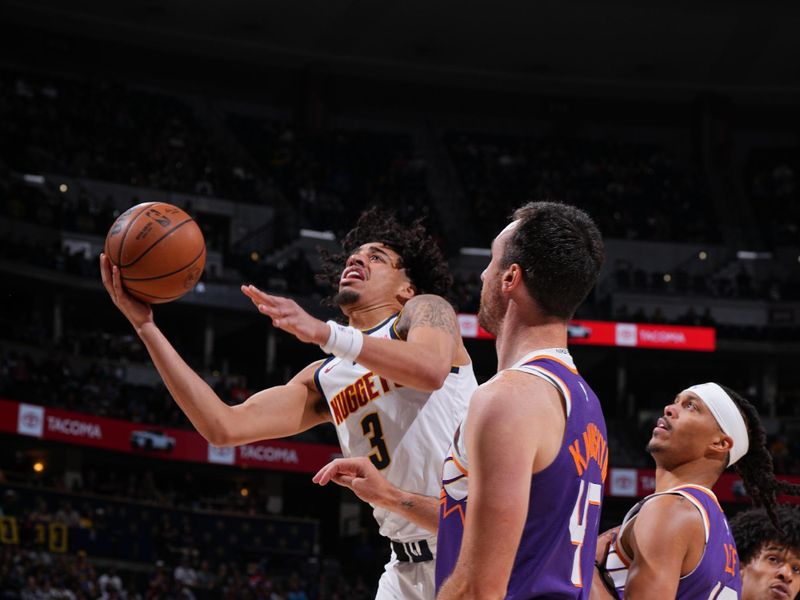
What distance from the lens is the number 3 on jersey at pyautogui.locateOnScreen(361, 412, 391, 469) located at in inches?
200

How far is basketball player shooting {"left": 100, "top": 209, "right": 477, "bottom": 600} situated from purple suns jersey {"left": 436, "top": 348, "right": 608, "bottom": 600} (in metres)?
1.10

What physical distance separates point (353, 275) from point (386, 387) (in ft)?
2.20

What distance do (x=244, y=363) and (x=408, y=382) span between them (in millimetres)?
29346

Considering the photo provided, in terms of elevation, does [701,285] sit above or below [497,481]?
above

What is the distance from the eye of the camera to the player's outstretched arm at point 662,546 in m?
3.94

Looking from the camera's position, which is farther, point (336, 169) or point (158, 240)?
point (336, 169)

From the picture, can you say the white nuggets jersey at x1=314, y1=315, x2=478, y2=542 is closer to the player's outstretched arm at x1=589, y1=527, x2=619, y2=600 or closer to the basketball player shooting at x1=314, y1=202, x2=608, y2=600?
the player's outstretched arm at x1=589, y1=527, x2=619, y2=600

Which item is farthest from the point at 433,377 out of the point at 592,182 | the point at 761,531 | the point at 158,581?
the point at 592,182

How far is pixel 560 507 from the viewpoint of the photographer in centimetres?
279

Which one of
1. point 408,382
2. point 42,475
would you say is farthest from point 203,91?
point 408,382

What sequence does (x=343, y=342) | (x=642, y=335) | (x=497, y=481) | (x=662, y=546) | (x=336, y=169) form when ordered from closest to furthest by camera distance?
(x=497, y=481), (x=343, y=342), (x=662, y=546), (x=642, y=335), (x=336, y=169)

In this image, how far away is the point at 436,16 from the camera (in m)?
33.0

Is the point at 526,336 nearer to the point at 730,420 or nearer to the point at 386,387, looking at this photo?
the point at 730,420

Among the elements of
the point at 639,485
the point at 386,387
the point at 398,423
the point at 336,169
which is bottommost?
the point at 398,423
